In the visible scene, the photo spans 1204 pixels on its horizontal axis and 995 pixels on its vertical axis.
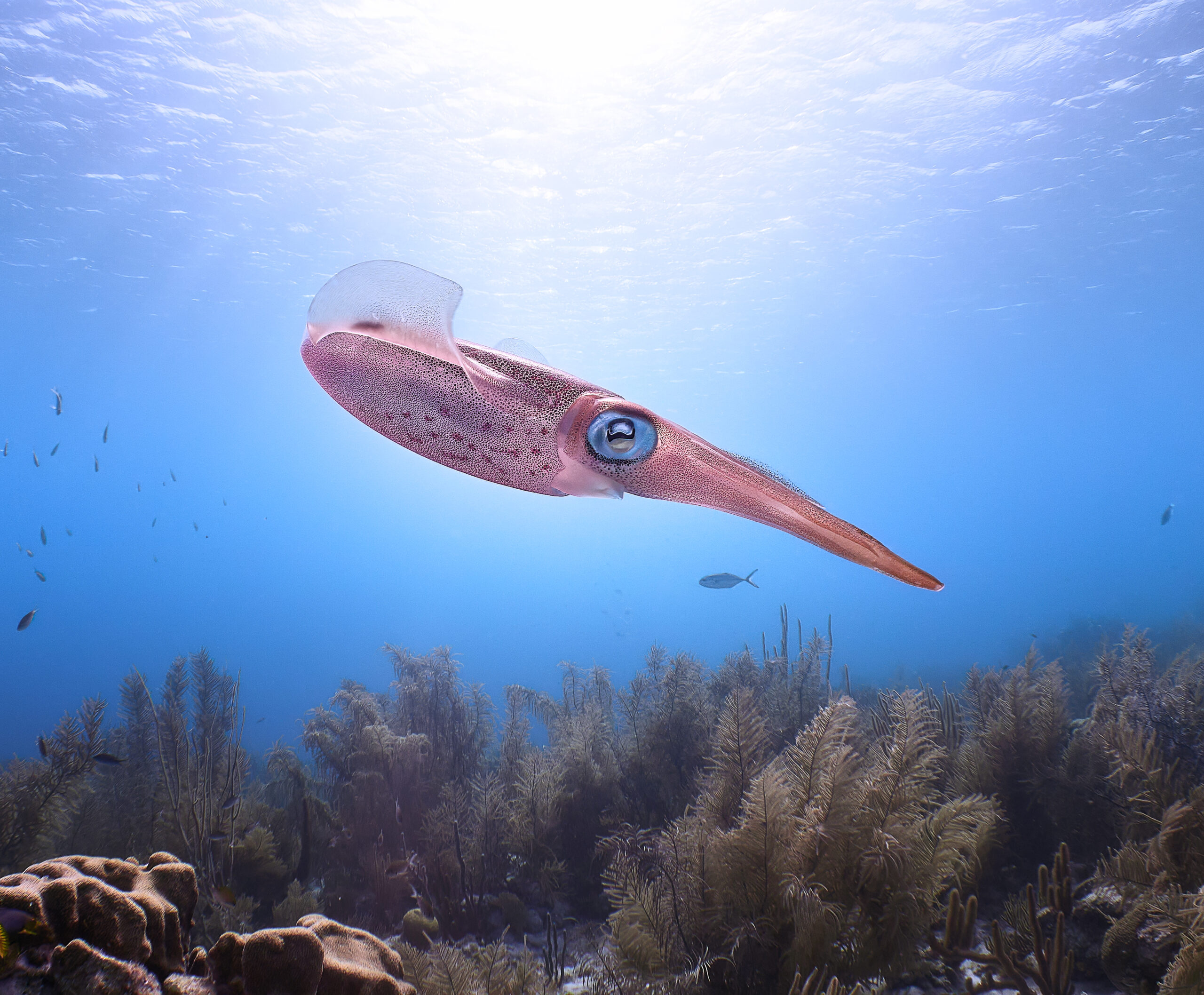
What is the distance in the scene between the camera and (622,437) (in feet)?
2.02

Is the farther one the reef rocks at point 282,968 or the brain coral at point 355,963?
the brain coral at point 355,963

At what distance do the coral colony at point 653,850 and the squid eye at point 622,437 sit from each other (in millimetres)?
1862

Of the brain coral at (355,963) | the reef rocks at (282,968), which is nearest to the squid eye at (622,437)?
the reef rocks at (282,968)

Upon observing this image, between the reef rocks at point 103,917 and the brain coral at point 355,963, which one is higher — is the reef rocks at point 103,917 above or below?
above

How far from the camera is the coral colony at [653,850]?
196cm

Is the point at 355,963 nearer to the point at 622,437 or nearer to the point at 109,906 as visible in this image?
the point at 109,906

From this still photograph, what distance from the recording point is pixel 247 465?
68500mm

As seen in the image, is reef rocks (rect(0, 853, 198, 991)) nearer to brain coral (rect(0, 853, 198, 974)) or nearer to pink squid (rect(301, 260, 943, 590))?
brain coral (rect(0, 853, 198, 974))

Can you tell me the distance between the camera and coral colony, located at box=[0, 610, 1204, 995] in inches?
77.0

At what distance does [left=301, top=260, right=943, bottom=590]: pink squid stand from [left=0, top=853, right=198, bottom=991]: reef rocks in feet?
5.70

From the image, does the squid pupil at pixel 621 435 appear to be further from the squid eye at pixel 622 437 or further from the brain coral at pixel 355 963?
the brain coral at pixel 355 963

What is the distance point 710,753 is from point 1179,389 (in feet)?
244

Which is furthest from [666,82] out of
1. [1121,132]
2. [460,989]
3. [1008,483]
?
[1008,483]

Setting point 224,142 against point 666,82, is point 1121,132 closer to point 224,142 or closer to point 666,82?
point 666,82
